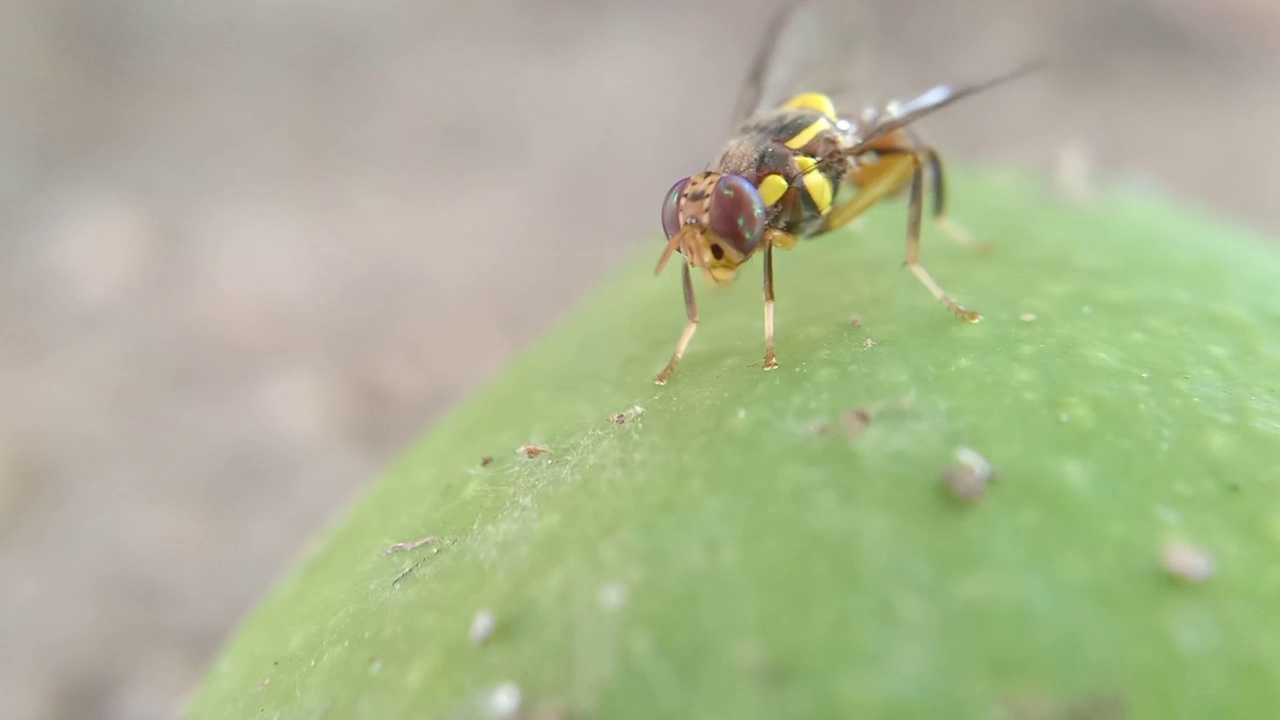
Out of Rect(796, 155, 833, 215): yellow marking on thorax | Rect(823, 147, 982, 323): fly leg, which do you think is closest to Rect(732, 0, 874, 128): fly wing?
Rect(823, 147, 982, 323): fly leg

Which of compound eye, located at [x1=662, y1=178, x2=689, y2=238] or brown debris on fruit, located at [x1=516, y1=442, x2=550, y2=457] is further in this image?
compound eye, located at [x1=662, y1=178, x2=689, y2=238]

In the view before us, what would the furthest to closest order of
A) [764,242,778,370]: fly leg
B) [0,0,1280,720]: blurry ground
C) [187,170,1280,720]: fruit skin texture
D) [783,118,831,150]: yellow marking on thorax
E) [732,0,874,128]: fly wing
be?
[0,0,1280,720]: blurry ground → [732,0,874,128]: fly wing → [783,118,831,150]: yellow marking on thorax → [764,242,778,370]: fly leg → [187,170,1280,720]: fruit skin texture

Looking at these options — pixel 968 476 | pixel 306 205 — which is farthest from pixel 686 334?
pixel 306 205

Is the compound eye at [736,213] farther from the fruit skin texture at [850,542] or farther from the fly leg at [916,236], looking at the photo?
the fly leg at [916,236]

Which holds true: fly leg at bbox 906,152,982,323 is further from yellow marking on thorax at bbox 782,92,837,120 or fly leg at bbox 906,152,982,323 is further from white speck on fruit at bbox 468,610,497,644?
white speck on fruit at bbox 468,610,497,644

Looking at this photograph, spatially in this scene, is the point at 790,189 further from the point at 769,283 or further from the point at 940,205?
the point at 940,205
